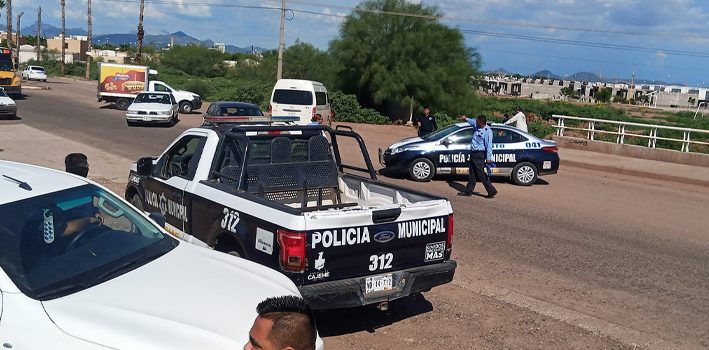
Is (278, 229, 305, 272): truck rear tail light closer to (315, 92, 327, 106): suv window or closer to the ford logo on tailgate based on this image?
the ford logo on tailgate

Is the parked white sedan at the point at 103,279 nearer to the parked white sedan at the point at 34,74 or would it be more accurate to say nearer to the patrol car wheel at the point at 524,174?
the patrol car wheel at the point at 524,174

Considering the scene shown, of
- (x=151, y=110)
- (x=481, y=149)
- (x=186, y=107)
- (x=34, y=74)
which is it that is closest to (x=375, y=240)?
(x=481, y=149)

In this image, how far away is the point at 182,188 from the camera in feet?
23.3

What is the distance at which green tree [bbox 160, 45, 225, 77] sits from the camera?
84125mm

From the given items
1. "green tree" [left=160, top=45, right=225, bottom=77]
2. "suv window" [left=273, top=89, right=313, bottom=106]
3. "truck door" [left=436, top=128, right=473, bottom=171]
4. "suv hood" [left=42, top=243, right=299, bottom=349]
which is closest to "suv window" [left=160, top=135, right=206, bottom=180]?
"suv hood" [left=42, top=243, right=299, bottom=349]

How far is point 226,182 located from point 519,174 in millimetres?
10492

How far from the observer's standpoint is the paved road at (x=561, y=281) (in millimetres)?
6363

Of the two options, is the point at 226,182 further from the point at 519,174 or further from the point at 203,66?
the point at 203,66

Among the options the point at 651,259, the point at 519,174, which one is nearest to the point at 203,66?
the point at 519,174

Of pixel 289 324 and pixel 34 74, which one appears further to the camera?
pixel 34 74

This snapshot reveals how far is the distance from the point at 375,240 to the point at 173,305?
2414 millimetres

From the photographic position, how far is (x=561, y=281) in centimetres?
814

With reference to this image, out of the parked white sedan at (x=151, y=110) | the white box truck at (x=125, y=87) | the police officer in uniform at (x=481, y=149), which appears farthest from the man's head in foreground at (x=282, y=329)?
the white box truck at (x=125, y=87)

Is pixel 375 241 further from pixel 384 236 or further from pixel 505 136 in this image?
pixel 505 136
